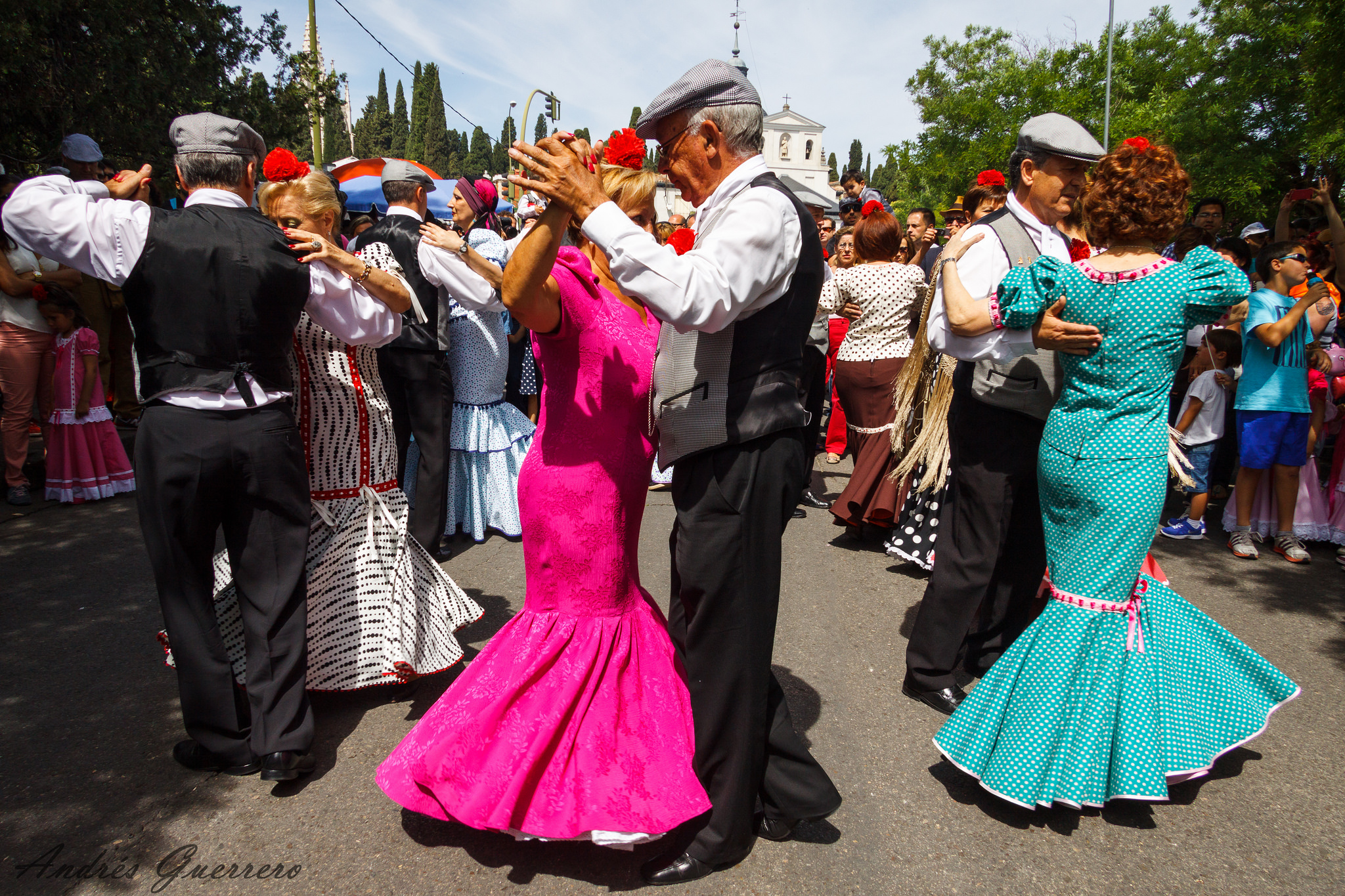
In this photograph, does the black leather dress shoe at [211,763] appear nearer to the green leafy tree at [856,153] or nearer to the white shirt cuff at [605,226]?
the white shirt cuff at [605,226]

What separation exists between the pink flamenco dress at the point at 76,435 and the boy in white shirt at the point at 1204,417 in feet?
24.9

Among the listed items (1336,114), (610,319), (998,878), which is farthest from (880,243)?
(1336,114)

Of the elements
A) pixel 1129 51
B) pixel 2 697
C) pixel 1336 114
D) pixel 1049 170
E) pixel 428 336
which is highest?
pixel 1129 51

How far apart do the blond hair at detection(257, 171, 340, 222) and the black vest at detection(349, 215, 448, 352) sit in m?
1.56

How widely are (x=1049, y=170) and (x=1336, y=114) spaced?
9.28 meters

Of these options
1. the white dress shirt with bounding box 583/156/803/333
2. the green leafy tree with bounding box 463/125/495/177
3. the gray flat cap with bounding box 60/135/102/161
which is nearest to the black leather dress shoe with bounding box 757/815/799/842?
the white dress shirt with bounding box 583/156/803/333

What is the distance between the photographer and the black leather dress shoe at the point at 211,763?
9.23 ft

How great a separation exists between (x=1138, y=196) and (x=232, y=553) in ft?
10.3

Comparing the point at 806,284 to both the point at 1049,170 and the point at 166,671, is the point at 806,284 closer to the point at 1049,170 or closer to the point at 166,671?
the point at 1049,170

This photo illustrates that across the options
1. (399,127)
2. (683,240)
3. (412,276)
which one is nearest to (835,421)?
(412,276)

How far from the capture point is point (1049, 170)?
3.04 meters

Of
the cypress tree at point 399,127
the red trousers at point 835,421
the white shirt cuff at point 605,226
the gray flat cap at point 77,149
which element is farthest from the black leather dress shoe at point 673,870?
the cypress tree at point 399,127

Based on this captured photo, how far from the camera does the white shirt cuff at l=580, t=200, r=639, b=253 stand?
71.7 inches

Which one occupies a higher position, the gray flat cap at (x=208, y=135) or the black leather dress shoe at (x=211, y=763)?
the gray flat cap at (x=208, y=135)
